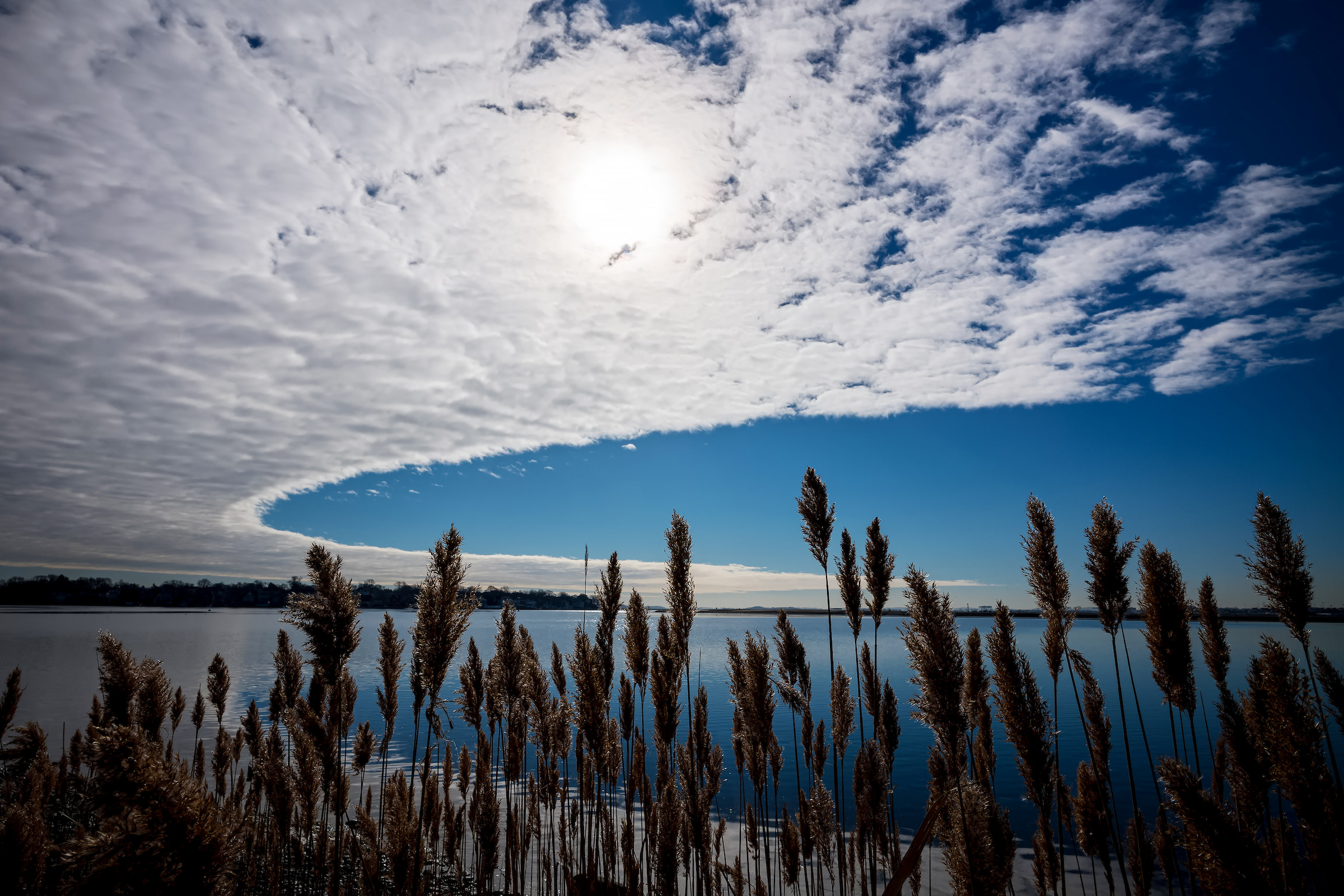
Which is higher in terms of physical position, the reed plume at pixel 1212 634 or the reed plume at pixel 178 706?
the reed plume at pixel 1212 634

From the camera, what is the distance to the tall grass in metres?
3.47

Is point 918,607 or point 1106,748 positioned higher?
point 918,607

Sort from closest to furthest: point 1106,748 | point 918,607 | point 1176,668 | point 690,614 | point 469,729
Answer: point 918,607 → point 1176,668 → point 690,614 → point 1106,748 → point 469,729

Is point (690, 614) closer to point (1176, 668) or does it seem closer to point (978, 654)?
point (978, 654)

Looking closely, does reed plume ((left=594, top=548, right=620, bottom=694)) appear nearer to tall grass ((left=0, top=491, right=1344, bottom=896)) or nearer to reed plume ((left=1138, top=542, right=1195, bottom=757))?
tall grass ((left=0, top=491, right=1344, bottom=896))

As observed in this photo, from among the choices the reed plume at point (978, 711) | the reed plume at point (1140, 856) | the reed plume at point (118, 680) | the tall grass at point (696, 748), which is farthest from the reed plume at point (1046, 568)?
the reed plume at point (118, 680)

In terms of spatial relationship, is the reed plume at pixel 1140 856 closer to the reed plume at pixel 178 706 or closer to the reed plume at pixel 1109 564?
the reed plume at pixel 1109 564

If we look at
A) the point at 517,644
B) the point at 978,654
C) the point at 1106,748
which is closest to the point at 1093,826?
the point at 1106,748

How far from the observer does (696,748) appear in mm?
7020

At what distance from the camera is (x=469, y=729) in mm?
28750

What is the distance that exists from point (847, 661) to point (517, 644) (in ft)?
249

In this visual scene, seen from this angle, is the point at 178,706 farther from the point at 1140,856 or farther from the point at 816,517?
the point at 1140,856

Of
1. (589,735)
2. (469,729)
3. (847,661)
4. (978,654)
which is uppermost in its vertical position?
(978,654)

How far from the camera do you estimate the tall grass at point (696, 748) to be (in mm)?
3471
